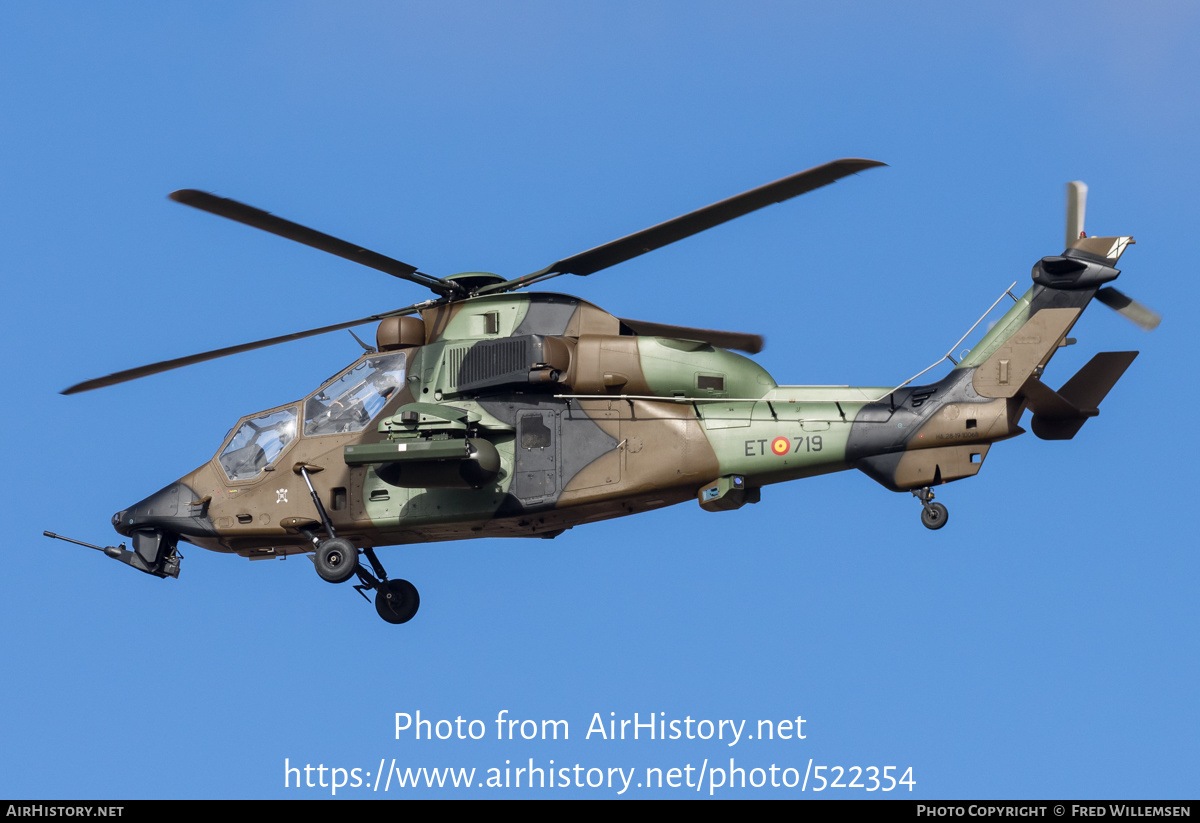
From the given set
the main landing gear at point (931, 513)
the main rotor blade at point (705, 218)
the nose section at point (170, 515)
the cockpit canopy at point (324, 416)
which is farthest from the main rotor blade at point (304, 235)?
the main landing gear at point (931, 513)

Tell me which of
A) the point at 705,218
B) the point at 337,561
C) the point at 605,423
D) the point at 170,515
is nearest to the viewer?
the point at 705,218

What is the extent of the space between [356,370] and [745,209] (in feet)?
21.3

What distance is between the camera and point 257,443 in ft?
76.3

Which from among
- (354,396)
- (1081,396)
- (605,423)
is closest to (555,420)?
(605,423)

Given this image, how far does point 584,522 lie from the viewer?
872 inches

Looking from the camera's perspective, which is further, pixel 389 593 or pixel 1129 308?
pixel 389 593

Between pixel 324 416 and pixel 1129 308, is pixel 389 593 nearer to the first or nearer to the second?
pixel 324 416

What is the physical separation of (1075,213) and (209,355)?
11733mm

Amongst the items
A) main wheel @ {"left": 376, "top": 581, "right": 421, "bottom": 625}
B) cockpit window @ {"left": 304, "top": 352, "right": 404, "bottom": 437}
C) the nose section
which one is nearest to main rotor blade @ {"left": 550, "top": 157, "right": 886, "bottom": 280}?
cockpit window @ {"left": 304, "top": 352, "right": 404, "bottom": 437}

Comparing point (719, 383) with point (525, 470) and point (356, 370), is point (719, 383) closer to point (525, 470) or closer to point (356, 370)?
point (525, 470)

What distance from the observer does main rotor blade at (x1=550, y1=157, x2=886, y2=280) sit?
18.5 m

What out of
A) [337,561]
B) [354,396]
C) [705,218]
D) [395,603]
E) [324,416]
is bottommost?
[337,561]

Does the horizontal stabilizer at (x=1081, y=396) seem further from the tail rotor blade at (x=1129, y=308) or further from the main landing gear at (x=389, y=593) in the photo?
the main landing gear at (x=389, y=593)

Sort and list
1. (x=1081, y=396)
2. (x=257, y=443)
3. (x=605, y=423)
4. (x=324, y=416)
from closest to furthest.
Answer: (x=1081, y=396) → (x=605, y=423) → (x=324, y=416) → (x=257, y=443)
